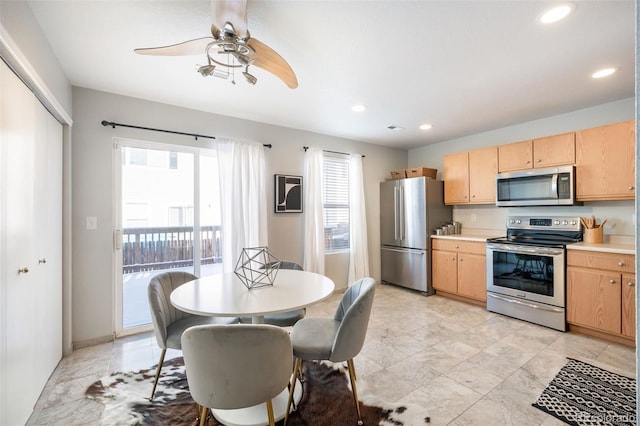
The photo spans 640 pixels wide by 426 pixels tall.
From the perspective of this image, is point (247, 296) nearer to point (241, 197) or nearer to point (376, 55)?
point (241, 197)

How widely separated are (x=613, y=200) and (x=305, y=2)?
3.80 meters

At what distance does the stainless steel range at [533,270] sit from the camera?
307 cm

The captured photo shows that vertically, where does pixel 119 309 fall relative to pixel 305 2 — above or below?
below

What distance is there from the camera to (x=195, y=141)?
10.9 feet

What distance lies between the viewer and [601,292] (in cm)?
278

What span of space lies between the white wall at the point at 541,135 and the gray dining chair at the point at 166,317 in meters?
3.48

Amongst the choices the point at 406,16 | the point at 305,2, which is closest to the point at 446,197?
the point at 406,16

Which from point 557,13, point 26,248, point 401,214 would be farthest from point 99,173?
point 401,214

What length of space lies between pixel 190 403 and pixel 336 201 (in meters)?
3.29

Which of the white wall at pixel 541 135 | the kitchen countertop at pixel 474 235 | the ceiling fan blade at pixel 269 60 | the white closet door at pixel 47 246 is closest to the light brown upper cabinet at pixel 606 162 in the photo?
the white wall at pixel 541 135

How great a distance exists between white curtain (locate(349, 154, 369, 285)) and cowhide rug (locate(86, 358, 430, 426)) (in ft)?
7.83

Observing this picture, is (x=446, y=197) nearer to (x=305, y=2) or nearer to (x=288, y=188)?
(x=288, y=188)

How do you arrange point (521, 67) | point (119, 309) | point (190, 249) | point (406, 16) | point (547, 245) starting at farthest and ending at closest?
point (190, 249) < point (547, 245) < point (119, 309) < point (521, 67) < point (406, 16)

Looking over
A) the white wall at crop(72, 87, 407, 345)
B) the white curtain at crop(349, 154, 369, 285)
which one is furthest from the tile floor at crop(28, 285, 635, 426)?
the white curtain at crop(349, 154, 369, 285)
